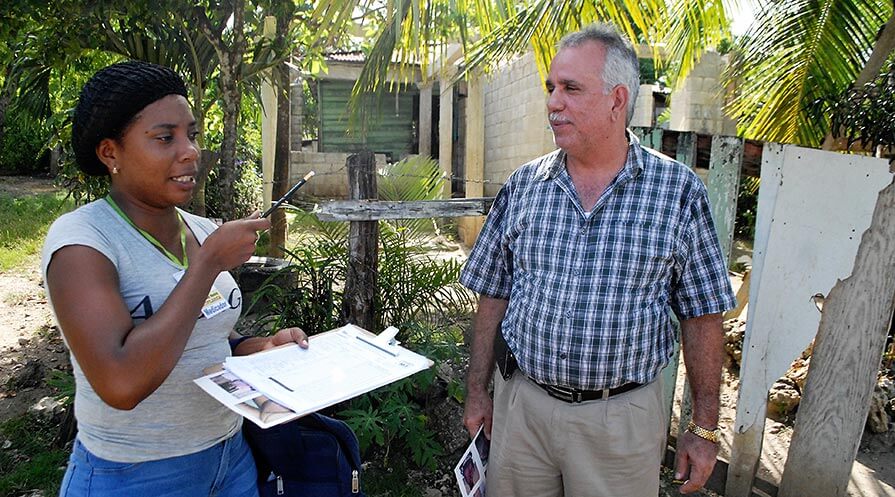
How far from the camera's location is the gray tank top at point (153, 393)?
1280 mm

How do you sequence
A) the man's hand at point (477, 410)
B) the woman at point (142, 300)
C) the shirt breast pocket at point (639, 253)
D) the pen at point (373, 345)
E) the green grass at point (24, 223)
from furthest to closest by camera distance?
the green grass at point (24, 223) → the man's hand at point (477, 410) → the shirt breast pocket at point (639, 253) → the pen at point (373, 345) → the woman at point (142, 300)

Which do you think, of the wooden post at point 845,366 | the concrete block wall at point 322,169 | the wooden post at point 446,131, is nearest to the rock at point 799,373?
the wooden post at point 845,366

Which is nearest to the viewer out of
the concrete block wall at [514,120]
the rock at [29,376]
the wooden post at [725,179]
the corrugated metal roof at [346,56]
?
the wooden post at [725,179]

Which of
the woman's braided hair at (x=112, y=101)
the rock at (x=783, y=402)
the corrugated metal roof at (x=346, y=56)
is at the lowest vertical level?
the rock at (x=783, y=402)

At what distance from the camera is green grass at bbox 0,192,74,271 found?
7816mm

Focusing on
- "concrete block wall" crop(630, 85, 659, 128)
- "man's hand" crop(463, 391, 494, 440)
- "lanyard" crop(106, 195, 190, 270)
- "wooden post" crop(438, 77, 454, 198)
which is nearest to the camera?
"lanyard" crop(106, 195, 190, 270)

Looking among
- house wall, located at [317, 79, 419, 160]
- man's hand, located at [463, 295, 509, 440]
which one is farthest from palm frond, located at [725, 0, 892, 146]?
house wall, located at [317, 79, 419, 160]

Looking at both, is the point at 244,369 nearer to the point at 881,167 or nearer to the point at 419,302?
the point at 419,302

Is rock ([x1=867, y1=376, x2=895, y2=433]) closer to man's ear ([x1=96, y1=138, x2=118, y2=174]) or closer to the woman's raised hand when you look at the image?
the woman's raised hand

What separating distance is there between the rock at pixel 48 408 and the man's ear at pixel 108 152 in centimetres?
299

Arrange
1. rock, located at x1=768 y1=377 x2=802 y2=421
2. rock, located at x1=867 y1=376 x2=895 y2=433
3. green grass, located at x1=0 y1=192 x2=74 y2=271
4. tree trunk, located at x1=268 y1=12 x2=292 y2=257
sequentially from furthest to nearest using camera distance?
green grass, located at x1=0 y1=192 x2=74 y2=271 → tree trunk, located at x1=268 y1=12 x2=292 y2=257 → rock, located at x1=768 y1=377 x2=802 y2=421 → rock, located at x1=867 y1=376 x2=895 y2=433

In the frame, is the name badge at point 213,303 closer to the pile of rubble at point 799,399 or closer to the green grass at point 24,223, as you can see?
the pile of rubble at point 799,399

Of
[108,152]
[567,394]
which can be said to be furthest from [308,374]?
[567,394]

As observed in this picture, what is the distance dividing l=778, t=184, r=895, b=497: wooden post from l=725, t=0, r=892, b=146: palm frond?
2.09m
